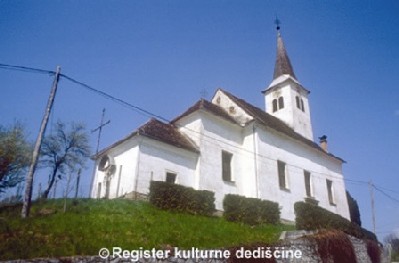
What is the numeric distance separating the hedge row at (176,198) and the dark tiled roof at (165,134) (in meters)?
3.91

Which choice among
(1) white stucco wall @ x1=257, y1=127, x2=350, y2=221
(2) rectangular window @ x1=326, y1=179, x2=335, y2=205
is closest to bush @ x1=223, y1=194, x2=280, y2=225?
(1) white stucco wall @ x1=257, y1=127, x2=350, y2=221

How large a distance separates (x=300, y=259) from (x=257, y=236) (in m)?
1.95


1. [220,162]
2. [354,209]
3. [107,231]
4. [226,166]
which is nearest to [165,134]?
[220,162]

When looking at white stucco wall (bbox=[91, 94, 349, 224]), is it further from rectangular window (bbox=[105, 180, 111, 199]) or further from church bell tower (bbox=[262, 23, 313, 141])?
church bell tower (bbox=[262, 23, 313, 141])

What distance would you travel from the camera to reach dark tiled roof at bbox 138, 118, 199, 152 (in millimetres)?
20641

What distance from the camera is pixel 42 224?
1165 centimetres

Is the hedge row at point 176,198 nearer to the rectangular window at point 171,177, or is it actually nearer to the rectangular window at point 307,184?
the rectangular window at point 171,177

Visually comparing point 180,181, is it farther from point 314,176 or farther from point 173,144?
point 314,176

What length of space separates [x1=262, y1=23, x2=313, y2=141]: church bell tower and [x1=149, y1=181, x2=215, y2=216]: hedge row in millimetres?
17343

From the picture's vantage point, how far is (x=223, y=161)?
2395 cm

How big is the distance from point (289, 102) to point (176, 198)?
1987cm

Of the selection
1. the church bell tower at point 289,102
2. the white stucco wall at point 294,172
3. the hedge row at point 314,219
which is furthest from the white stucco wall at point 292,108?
the hedge row at point 314,219

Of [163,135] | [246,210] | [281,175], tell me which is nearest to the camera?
[246,210]

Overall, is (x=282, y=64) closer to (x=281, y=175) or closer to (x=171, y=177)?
(x=281, y=175)
